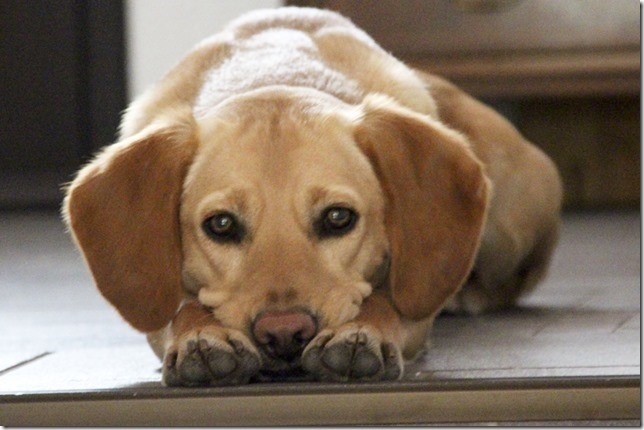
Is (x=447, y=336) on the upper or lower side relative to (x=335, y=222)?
lower

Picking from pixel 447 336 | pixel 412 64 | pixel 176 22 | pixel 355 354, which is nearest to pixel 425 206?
pixel 355 354

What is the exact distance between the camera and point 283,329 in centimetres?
161

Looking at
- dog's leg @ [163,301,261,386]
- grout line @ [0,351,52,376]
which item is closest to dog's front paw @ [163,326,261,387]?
dog's leg @ [163,301,261,386]

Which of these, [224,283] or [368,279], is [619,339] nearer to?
[368,279]

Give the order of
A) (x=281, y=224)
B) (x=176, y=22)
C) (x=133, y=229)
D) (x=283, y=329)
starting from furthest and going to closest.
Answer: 1. (x=176, y=22)
2. (x=133, y=229)
3. (x=281, y=224)
4. (x=283, y=329)

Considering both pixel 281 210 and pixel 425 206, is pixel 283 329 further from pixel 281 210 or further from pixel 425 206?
pixel 425 206

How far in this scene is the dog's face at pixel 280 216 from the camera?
5.49ft

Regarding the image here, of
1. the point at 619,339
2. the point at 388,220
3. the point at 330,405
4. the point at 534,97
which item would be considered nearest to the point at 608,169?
the point at 534,97

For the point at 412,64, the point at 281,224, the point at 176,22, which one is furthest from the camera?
the point at 176,22

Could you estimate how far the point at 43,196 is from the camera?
5328mm

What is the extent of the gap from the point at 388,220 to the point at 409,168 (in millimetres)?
96

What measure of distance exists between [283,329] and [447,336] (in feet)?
2.32

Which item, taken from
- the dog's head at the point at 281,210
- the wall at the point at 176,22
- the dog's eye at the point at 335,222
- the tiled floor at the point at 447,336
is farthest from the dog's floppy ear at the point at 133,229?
the wall at the point at 176,22

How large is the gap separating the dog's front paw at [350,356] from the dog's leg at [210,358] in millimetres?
86
